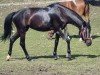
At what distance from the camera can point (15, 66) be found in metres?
13.5

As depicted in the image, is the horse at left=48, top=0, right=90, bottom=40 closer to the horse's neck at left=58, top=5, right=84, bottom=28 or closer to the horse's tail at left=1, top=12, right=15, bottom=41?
the horse's tail at left=1, top=12, right=15, bottom=41

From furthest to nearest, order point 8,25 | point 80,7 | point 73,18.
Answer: point 80,7 < point 8,25 < point 73,18

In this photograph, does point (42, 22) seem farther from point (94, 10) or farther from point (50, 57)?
point (94, 10)

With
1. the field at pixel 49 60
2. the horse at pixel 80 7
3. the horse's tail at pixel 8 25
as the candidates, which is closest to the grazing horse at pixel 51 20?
the horse's tail at pixel 8 25

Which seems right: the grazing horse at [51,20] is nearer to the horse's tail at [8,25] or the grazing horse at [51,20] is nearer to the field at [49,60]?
the horse's tail at [8,25]

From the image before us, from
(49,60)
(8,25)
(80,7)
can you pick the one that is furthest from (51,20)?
(80,7)

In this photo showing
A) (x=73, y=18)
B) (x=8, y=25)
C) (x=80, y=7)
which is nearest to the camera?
(x=73, y=18)

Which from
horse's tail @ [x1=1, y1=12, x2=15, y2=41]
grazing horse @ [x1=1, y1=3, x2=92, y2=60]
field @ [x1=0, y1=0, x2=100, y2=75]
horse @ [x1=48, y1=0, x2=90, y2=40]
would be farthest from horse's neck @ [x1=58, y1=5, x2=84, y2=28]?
horse @ [x1=48, y1=0, x2=90, y2=40]

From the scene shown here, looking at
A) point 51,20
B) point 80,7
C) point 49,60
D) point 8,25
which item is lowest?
point 49,60

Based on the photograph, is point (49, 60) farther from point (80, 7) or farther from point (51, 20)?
point (80, 7)

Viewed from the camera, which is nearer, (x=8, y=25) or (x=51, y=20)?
(x=51, y=20)

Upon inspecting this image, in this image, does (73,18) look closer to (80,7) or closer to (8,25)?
(8,25)

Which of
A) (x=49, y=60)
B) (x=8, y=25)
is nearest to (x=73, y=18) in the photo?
(x=49, y=60)

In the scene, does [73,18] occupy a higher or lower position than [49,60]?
higher
